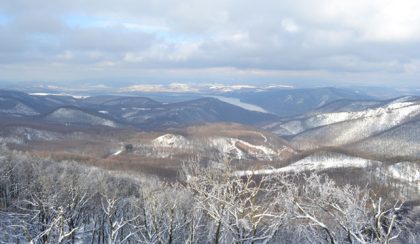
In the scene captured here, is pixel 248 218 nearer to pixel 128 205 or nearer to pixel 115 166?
pixel 128 205

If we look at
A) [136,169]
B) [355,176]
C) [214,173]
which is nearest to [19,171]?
[214,173]

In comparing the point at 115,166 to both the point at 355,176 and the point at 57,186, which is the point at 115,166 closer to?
the point at 355,176

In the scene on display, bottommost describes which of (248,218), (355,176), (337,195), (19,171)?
(355,176)

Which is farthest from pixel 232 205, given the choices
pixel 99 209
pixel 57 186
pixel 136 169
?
pixel 136 169

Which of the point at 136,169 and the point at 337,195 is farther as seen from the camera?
the point at 136,169

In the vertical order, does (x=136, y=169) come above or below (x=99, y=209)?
below

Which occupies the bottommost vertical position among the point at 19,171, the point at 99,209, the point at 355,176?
the point at 355,176

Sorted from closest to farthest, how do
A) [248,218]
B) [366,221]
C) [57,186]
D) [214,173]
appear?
[366,221], [248,218], [214,173], [57,186]

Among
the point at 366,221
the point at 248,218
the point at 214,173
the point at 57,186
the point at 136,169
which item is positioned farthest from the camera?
the point at 136,169

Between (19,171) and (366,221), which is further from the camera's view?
(19,171)
